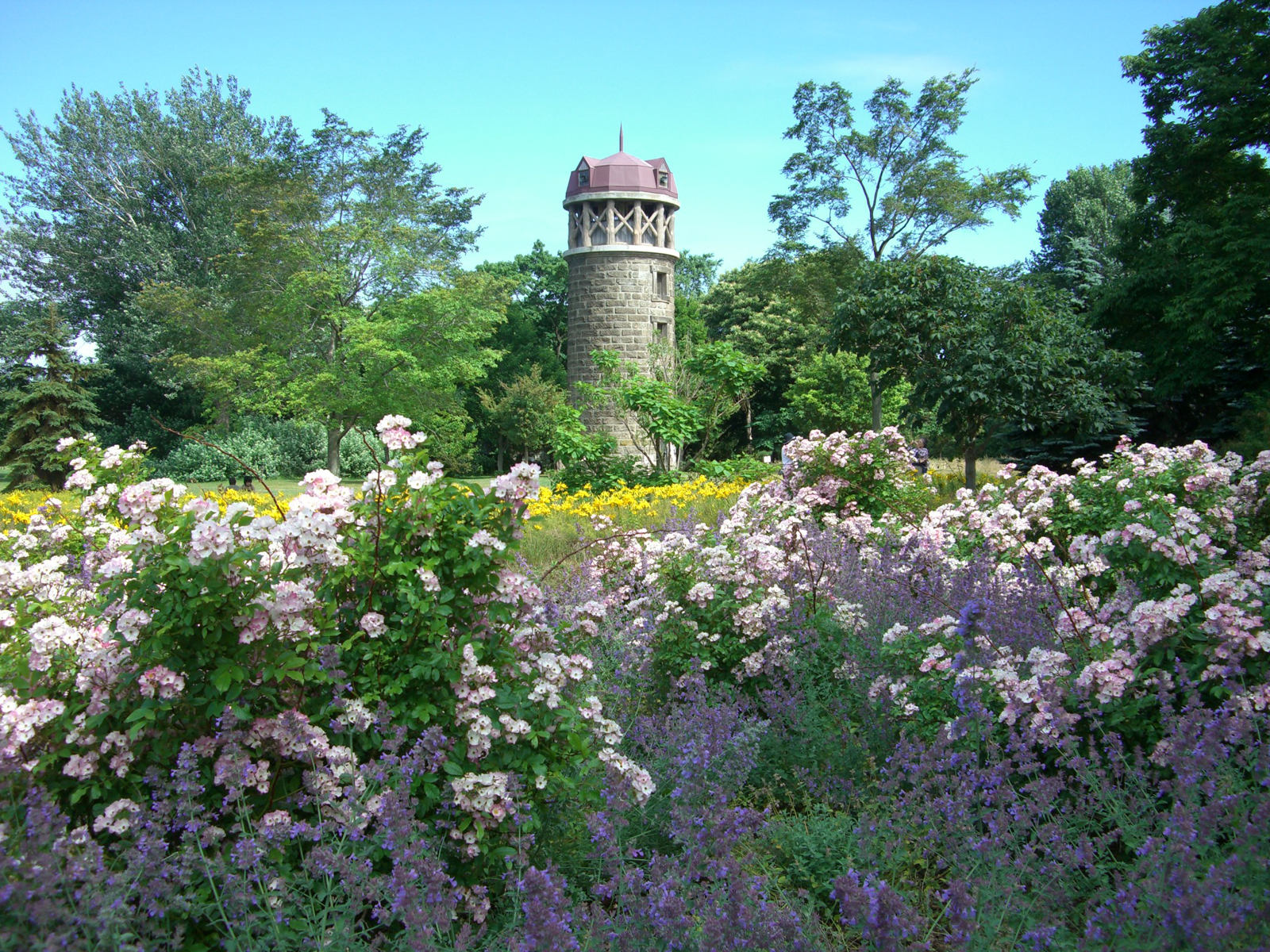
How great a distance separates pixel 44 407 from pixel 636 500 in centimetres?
2035

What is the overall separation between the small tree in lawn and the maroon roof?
14806mm

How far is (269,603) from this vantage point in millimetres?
2355

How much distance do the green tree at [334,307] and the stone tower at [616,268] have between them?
2.75 metres

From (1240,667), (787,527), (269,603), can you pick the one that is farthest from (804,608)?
(269,603)

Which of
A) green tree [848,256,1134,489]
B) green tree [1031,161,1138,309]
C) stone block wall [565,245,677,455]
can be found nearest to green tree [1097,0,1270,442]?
green tree [848,256,1134,489]

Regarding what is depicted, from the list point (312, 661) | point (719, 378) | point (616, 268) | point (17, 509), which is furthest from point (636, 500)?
point (616, 268)

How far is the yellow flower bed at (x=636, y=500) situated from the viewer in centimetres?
907

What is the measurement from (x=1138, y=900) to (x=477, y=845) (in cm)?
163

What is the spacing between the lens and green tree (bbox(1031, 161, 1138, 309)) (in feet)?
98.0

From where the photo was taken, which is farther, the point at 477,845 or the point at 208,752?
the point at 477,845

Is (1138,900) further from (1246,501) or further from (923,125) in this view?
(923,125)

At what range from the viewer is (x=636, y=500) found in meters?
9.52

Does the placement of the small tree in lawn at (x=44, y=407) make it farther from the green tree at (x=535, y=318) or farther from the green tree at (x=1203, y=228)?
the green tree at (x=1203, y=228)

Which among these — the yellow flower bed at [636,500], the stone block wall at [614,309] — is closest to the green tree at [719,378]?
the yellow flower bed at [636,500]
